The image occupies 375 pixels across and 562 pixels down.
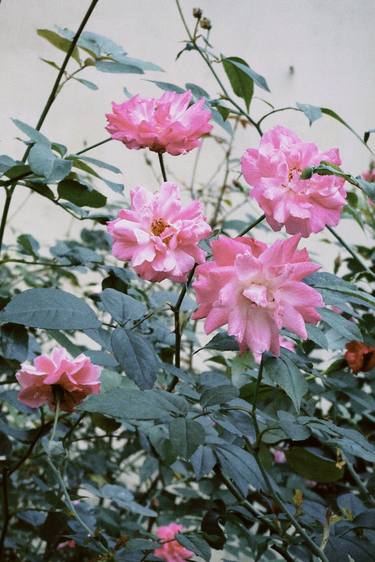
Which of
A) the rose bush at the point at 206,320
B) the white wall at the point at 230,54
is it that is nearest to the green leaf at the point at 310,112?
the rose bush at the point at 206,320

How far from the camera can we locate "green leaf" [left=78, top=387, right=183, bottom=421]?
51 cm

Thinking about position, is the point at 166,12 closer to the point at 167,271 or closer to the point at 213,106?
the point at 213,106

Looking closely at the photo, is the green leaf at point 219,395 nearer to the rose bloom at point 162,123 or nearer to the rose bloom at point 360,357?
the rose bloom at point 162,123

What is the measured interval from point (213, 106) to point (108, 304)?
0.37 m

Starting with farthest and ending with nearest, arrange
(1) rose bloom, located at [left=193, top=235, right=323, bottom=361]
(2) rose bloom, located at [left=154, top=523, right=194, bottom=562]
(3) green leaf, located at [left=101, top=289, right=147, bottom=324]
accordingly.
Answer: (2) rose bloom, located at [left=154, top=523, right=194, bottom=562] → (3) green leaf, located at [left=101, top=289, right=147, bottom=324] → (1) rose bloom, located at [left=193, top=235, right=323, bottom=361]

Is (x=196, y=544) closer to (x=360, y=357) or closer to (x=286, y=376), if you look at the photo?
(x=286, y=376)

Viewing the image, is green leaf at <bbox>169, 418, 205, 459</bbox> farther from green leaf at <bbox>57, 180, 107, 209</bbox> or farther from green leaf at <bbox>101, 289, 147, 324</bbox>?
green leaf at <bbox>57, 180, 107, 209</bbox>

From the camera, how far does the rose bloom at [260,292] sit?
0.48 m

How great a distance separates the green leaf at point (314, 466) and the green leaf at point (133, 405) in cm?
17

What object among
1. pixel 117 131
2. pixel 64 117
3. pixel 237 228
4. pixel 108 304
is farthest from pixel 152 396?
pixel 64 117

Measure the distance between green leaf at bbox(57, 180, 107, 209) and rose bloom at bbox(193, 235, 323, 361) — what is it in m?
0.28

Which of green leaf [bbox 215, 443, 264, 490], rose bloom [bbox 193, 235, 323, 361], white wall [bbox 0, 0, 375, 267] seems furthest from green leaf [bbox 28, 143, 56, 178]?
white wall [bbox 0, 0, 375, 267]

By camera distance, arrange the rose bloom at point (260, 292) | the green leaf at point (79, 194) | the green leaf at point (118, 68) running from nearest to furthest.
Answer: the rose bloom at point (260, 292) → the green leaf at point (79, 194) → the green leaf at point (118, 68)

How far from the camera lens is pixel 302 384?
52 centimetres
